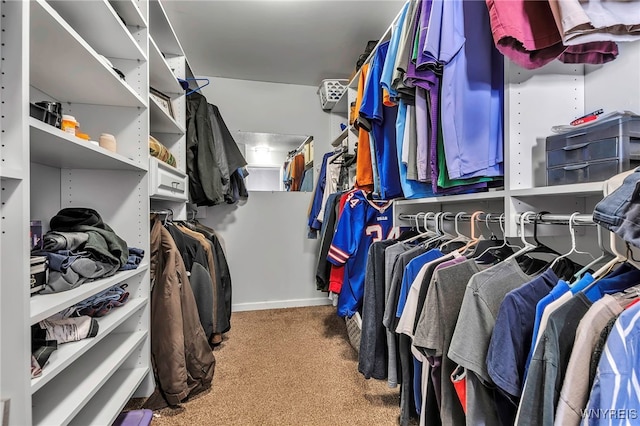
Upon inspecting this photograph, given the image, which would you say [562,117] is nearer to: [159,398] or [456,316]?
[456,316]

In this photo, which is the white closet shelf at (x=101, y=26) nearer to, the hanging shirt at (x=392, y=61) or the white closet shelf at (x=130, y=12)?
the white closet shelf at (x=130, y=12)

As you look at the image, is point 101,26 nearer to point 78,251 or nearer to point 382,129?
point 78,251

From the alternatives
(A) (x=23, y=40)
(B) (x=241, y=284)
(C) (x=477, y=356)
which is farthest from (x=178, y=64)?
(C) (x=477, y=356)

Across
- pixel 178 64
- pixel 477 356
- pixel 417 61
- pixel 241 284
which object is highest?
pixel 178 64

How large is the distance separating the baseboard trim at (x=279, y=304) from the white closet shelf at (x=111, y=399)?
1.42 meters

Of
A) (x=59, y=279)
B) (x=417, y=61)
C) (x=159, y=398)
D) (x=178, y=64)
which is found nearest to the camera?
(x=59, y=279)

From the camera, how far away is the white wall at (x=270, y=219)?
2.65m

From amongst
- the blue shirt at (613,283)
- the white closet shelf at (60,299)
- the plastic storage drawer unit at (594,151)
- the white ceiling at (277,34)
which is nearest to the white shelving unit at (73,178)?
the white closet shelf at (60,299)

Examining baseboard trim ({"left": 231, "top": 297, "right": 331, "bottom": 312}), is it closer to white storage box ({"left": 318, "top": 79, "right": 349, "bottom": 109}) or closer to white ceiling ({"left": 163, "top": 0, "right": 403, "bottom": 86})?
white storage box ({"left": 318, "top": 79, "right": 349, "bottom": 109})

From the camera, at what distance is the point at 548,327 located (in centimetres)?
56

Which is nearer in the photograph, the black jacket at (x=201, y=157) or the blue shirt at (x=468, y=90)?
the blue shirt at (x=468, y=90)

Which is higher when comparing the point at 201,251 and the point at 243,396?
the point at 201,251

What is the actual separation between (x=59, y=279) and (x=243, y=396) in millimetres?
1030

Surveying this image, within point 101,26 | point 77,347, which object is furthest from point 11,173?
point 101,26
